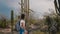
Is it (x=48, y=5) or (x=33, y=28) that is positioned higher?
(x=48, y=5)

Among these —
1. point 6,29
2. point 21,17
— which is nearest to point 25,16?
point 21,17

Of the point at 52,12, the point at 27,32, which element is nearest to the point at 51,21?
the point at 52,12

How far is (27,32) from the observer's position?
5438 mm

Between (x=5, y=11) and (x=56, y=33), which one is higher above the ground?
(x=5, y=11)

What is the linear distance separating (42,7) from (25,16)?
1.24ft

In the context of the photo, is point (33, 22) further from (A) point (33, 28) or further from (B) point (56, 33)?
(B) point (56, 33)

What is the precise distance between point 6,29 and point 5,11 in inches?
13.7

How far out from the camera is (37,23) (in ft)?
17.9

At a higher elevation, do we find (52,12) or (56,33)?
(52,12)

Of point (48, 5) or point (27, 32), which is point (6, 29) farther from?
point (48, 5)

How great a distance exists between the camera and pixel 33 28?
17.9 ft

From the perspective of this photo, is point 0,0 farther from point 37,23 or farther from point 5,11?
point 37,23

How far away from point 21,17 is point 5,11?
0.33 m

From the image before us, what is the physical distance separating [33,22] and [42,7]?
Result: 0.34 m
